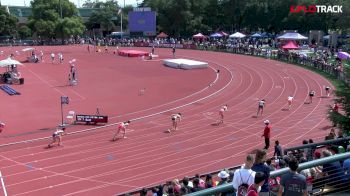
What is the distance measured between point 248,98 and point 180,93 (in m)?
5.06

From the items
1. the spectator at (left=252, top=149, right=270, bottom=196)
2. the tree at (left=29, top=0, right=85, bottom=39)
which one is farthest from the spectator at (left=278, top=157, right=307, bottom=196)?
the tree at (left=29, top=0, right=85, bottom=39)

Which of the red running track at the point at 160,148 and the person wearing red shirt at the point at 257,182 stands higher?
the person wearing red shirt at the point at 257,182

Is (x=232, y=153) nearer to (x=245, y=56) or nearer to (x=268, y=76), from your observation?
(x=268, y=76)

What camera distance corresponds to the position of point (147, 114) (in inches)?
1027

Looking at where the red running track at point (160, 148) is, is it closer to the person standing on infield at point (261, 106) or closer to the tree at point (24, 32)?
the person standing on infield at point (261, 106)

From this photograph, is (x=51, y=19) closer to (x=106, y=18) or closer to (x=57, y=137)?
→ (x=106, y=18)

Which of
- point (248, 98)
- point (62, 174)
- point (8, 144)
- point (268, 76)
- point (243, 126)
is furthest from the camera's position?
point (268, 76)

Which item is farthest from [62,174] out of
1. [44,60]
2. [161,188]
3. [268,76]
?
[44,60]

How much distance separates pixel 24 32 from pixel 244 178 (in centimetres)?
8028

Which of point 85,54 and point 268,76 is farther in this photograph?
point 85,54

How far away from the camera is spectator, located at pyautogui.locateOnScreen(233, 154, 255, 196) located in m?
5.39

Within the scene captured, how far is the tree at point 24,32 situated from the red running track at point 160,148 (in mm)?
56111

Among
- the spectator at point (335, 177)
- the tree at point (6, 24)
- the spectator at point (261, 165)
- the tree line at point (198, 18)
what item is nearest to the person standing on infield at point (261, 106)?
the spectator at point (335, 177)

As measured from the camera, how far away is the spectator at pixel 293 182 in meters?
5.49
